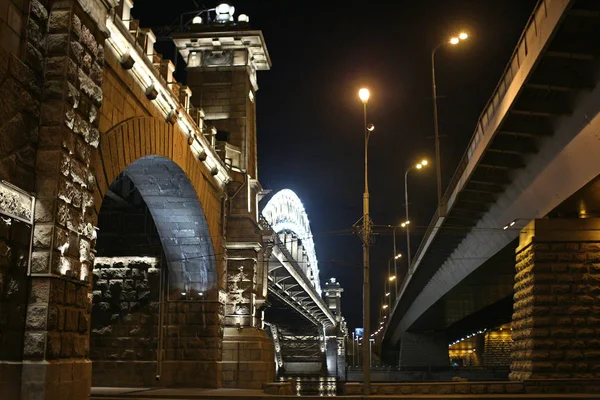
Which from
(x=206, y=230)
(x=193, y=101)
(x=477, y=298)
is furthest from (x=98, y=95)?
(x=477, y=298)

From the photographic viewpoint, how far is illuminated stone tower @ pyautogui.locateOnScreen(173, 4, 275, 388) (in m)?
32.3

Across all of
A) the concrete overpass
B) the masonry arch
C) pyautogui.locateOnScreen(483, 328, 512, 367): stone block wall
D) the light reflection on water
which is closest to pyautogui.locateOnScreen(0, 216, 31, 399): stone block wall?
the concrete overpass

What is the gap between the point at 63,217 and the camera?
46.7 ft

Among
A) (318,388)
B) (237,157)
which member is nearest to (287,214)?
(318,388)

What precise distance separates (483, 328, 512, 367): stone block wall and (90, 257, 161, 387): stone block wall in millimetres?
91234

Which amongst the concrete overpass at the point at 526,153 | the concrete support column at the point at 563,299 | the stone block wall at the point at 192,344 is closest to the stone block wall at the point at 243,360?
the stone block wall at the point at 192,344

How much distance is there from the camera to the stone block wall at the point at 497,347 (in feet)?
372

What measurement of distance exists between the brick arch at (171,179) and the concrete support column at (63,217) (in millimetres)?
1991

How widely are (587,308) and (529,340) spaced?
7.41ft

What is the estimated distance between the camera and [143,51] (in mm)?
20672

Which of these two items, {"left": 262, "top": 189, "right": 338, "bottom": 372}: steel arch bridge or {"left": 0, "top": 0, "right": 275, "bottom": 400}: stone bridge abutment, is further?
{"left": 262, "top": 189, "right": 338, "bottom": 372}: steel arch bridge

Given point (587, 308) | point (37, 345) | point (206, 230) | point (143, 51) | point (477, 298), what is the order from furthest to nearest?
point (477, 298) → point (206, 230) → point (587, 308) → point (143, 51) → point (37, 345)

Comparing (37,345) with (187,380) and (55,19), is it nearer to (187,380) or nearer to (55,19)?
(55,19)

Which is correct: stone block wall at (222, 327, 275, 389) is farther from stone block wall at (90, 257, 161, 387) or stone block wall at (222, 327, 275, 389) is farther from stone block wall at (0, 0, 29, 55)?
stone block wall at (0, 0, 29, 55)
